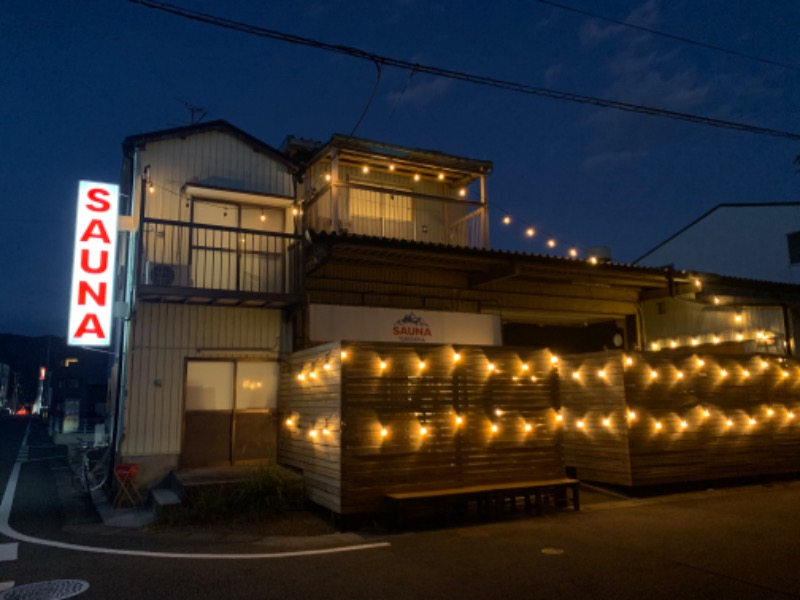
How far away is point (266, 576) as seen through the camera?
6.43 m

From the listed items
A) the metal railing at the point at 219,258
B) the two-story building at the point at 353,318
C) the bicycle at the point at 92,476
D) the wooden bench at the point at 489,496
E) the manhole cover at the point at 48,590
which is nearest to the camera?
the manhole cover at the point at 48,590

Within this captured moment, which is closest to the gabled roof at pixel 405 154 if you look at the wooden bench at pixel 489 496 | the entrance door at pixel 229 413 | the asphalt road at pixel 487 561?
the entrance door at pixel 229 413

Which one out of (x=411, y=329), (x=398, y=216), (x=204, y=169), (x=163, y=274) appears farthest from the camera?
(x=398, y=216)

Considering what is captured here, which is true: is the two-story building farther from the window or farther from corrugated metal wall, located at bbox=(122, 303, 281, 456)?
the window

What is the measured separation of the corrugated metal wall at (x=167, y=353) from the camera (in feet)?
36.6

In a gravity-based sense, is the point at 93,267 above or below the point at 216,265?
below

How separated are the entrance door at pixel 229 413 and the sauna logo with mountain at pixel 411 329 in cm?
282

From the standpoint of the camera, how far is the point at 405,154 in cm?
1413

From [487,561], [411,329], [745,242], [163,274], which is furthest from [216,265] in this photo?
[745,242]

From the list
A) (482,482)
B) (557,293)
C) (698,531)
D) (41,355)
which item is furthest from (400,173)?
(41,355)

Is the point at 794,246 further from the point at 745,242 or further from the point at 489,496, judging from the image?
the point at 489,496

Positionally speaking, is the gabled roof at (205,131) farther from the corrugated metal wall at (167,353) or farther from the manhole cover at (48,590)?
the manhole cover at (48,590)

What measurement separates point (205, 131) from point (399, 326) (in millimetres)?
6095

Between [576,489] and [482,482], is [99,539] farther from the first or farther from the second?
[576,489]
